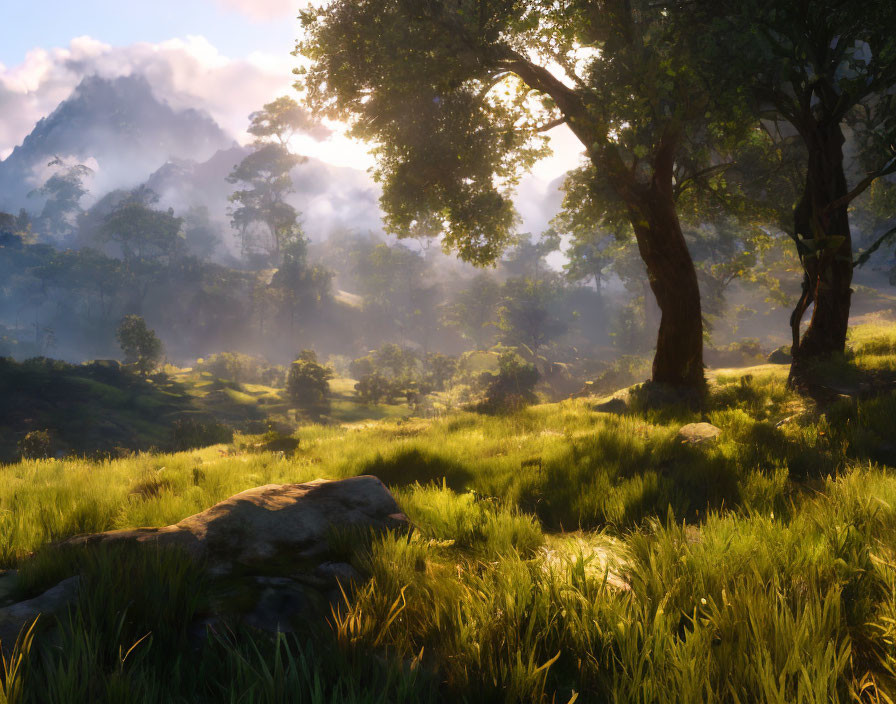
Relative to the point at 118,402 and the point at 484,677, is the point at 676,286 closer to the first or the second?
the point at 484,677

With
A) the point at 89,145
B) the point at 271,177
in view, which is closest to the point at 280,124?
the point at 271,177

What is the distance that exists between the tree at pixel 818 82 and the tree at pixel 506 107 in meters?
0.86

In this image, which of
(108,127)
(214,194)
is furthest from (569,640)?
(108,127)

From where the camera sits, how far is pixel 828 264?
820 cm

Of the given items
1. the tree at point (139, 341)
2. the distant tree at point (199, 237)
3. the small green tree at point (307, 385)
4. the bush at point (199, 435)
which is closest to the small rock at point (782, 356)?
the small green tree at point (307, 385)

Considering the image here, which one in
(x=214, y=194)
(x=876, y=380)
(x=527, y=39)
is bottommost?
(x=876, y=380)

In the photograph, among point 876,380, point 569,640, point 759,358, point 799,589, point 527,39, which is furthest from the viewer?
point 759,358

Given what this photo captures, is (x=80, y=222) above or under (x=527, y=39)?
above

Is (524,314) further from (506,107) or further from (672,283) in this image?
(672,283)

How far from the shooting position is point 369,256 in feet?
291

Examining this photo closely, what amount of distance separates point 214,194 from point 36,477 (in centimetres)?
20053

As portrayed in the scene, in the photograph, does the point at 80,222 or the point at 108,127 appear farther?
the point at 108,127

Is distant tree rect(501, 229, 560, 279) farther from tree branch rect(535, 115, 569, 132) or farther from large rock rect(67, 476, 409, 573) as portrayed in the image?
large rock rect(67, 476, 409, 573)

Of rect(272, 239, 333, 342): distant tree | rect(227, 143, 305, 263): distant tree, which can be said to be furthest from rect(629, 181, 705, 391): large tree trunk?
rect(227, 143, 305, 263): distant tree
